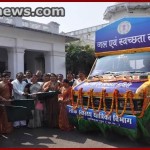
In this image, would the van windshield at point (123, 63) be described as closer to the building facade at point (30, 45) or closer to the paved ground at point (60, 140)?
the paved ground at point (60, 140)

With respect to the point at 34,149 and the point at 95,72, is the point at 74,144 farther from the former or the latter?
the point at 95,72

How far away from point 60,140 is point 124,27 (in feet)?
10.0

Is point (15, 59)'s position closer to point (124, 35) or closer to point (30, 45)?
point (30, 45)

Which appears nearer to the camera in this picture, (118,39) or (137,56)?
(137,56)

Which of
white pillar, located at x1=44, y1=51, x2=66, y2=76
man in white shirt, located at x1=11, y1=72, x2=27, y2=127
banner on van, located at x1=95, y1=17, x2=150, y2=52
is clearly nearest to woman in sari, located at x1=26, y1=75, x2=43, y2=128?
man in white shirt, located at x1=11, y1=72, x2=27, y2=127

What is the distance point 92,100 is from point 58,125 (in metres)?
2.47

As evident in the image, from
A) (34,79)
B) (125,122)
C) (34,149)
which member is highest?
(34,79)

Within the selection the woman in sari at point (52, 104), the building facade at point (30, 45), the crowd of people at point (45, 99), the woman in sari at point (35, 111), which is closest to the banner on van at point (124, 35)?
the crowd of people at point (45, 99)

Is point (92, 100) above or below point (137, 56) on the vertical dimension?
below

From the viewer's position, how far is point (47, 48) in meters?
18.3

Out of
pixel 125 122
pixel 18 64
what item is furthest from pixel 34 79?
pixel 18 64

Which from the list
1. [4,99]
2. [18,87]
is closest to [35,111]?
[18,87]

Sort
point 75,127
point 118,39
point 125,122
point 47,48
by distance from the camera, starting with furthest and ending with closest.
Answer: point 47,48, point 75,127, point 118,39, point 125,122

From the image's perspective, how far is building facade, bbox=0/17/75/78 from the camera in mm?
15891
